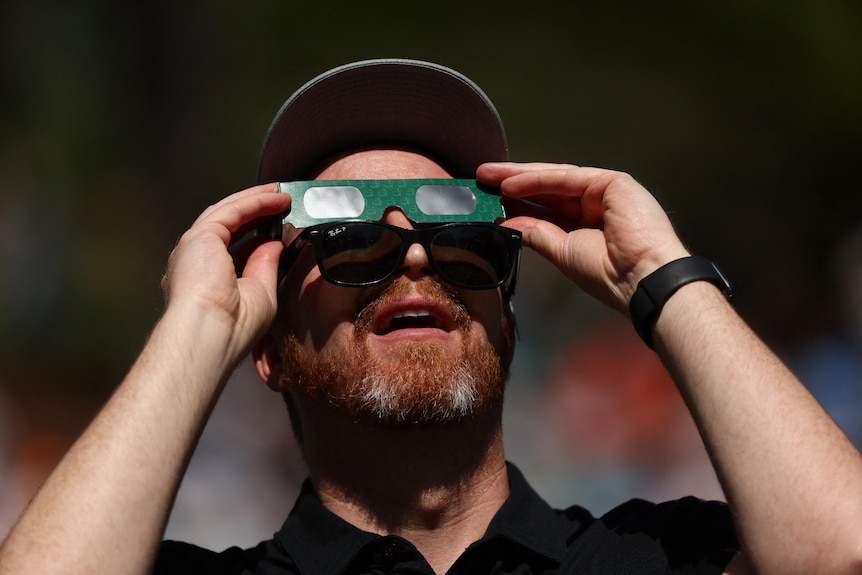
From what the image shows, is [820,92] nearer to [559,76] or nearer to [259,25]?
[559,76]

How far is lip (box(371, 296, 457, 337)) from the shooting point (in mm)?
2537

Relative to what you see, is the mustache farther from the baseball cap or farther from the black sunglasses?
the baseball cap

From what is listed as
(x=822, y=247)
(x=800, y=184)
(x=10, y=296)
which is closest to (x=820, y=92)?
(x=800, y=184)

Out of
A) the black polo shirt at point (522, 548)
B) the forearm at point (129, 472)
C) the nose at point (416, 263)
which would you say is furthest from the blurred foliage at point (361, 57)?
the forearm at point (129, 472)

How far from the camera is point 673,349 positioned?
2.23m

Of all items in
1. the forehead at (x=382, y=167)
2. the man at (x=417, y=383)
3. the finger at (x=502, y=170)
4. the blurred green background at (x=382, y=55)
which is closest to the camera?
the man at (x=417, y=383)

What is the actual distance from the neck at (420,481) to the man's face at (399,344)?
89 mm

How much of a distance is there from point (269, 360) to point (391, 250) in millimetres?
614

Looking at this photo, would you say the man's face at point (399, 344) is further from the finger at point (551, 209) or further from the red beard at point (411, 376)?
the finger at point (551, 209)

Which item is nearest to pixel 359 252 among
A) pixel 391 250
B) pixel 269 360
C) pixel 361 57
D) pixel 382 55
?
pixel 391 250

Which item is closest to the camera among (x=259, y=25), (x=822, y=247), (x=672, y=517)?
(x=672, y=517)

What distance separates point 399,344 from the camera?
8.20 ft

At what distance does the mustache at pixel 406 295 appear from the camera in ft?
8.39

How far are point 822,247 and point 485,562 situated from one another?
477cm
